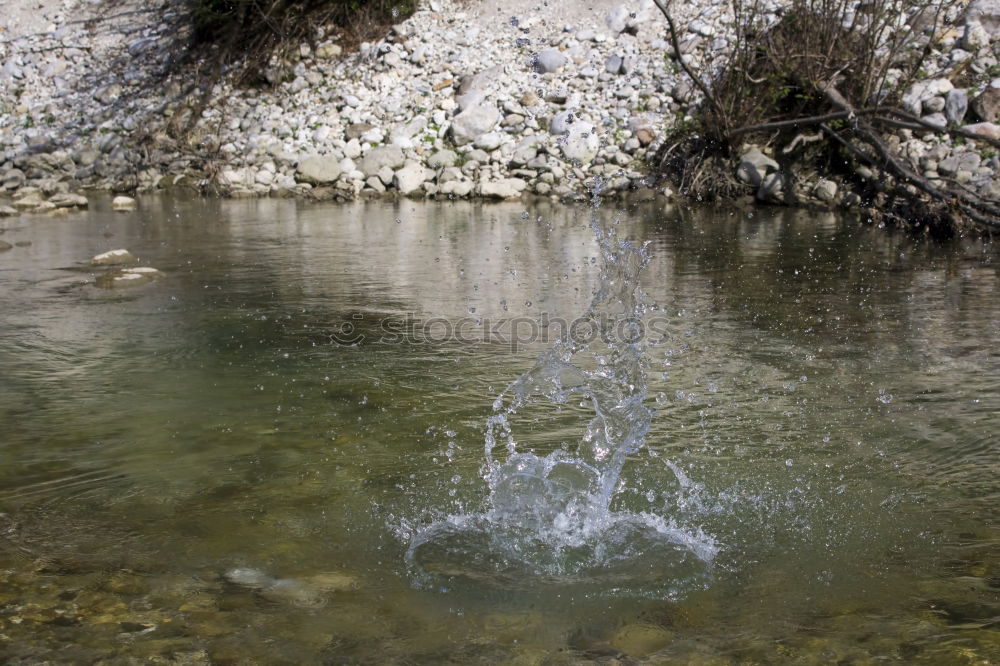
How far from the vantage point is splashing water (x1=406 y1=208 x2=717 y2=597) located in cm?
316

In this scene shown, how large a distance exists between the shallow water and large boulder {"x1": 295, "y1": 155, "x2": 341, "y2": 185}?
735 cm

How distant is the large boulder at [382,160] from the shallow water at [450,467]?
290 inches

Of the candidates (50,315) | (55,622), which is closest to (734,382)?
(55,622)

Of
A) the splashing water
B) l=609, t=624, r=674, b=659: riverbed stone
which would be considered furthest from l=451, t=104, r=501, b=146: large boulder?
l=609, t=624, r=674, b=659: riverbed stone

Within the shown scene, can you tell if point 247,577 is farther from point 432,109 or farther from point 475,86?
point 475,86

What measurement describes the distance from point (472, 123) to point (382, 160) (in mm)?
1629

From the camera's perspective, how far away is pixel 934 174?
11.6 metres

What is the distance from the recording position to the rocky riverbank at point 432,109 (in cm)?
1360

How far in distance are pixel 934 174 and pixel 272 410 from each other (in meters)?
9.83

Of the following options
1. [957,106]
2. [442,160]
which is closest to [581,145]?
[442,160]

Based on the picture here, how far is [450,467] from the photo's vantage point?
4.02m

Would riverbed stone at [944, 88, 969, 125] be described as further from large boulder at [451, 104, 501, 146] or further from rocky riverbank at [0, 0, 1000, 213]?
large boulder at [451, 104, 501, 146]

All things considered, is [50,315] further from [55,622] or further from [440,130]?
[440,130]

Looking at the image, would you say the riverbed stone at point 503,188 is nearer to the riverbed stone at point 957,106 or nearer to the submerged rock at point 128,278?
the riverbed stone at point 957,106
